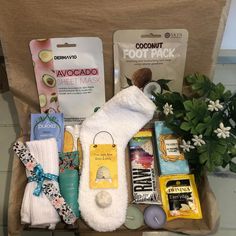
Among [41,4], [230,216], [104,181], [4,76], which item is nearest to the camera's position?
[41,4]

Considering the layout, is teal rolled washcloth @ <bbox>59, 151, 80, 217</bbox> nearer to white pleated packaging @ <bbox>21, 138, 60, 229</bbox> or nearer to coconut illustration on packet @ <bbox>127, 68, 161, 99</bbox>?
white pleated packaging @ <bbox>21, 138, 60, 229</bbox>

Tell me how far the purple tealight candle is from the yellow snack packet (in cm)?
3

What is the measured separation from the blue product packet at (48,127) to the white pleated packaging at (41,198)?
0.05 metres

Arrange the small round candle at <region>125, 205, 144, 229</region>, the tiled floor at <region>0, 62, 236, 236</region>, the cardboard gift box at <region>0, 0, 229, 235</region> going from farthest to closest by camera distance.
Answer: the tiled floor at <region>0, 62, 236, 236</region>, the small round candle at <region>125, 205, 144, 229</region>, the cardboard gift box at <region>0, 0, 229, 235</region>

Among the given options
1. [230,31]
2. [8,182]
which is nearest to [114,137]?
[8,182]

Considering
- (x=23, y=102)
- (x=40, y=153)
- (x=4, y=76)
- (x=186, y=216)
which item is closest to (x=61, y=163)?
(x=40, y=153)

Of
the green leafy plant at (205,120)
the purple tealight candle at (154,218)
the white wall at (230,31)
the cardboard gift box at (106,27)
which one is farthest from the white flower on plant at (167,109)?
the white wall at (230,31)

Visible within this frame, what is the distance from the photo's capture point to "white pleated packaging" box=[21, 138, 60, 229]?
80cm

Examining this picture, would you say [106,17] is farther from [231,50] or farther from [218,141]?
[231,50]

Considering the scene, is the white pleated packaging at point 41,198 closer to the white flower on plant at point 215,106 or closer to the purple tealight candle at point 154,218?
the purple tealight candle at point 154,218

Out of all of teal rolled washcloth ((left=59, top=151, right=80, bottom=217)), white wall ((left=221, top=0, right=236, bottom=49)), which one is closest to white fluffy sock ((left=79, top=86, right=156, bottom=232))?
teal rolled washcloth ((left=59, top=151, right=80, bottom=217))

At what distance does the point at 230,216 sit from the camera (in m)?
1.00

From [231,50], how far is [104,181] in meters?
0.75

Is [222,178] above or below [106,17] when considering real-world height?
below
